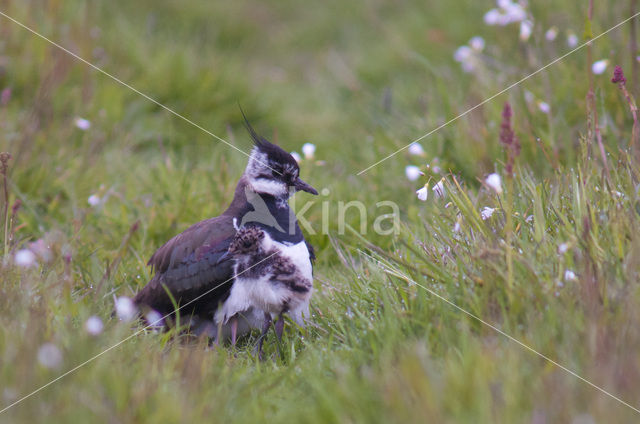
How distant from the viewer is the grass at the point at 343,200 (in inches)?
97.5

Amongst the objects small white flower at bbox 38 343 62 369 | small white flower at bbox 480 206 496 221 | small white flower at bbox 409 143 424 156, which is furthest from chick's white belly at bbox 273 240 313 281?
small white flower at bbox 409 143 424 156

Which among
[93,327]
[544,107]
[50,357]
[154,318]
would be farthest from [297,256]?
[544,107]

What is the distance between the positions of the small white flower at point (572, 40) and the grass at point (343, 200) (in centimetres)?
13

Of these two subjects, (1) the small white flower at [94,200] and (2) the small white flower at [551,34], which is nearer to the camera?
(1) the small white flower at [94,200]

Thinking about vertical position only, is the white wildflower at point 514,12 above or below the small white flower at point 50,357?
above

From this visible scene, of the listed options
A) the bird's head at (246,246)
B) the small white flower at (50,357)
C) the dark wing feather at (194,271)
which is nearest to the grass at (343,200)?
the small white flower at (50,357)

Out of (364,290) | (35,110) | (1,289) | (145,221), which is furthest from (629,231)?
(35,110)

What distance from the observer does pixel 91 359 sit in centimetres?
265

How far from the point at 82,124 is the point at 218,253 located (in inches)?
108

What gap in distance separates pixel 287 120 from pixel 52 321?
456 cm

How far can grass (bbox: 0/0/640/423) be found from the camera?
248 centimetres

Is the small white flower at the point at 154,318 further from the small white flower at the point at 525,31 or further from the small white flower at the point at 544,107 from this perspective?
the small white flower at the point at 525,31

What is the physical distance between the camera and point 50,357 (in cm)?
252

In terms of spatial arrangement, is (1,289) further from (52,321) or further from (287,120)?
(287,120)
